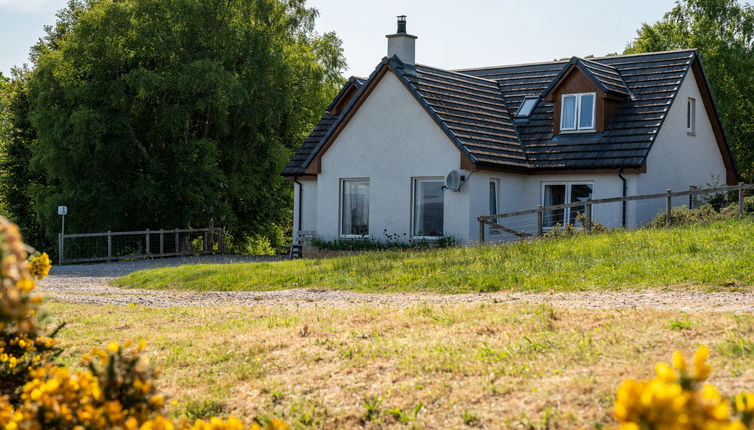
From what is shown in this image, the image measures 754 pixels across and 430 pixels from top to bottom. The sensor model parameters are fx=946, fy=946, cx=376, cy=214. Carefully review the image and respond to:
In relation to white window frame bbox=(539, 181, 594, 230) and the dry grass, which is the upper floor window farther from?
the dry grass

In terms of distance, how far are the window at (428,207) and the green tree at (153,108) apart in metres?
12.1

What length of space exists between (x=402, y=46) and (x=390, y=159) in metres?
3.83

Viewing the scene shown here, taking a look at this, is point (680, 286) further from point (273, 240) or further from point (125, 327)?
point (273, 240)

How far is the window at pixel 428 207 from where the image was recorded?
27906mm

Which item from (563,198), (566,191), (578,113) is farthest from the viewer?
(578,113)

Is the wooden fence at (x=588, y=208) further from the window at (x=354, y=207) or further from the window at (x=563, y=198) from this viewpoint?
the window at (x=354, y=207)

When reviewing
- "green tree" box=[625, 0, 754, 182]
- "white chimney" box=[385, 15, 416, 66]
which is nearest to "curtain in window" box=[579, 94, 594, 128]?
"white chimney" box=[385, 15, 416, 66]

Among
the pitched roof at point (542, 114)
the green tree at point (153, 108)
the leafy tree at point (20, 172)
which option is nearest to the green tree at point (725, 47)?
the pitched roof at point (542, 114)

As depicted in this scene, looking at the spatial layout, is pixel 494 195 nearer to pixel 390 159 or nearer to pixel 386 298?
pixel 390 159

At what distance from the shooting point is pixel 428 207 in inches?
1110

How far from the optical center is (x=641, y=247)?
1845cm

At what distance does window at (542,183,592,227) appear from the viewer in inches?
1093

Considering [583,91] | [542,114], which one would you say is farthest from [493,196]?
[583,91]

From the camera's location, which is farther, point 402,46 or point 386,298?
point 402,46
